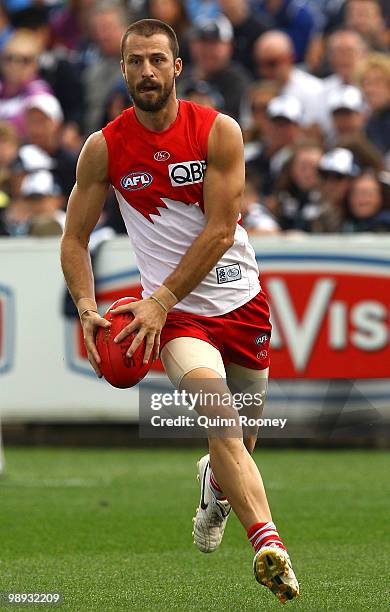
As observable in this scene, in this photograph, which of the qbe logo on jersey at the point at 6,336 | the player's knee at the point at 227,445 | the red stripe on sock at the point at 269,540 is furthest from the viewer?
the qbe logo on jersey at the point at 6,336

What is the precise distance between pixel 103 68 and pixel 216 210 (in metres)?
10.8

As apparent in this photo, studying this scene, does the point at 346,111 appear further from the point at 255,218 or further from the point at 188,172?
the point at 188,172

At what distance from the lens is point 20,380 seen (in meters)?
13.6

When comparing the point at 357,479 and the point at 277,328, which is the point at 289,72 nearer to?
the point at 277,328

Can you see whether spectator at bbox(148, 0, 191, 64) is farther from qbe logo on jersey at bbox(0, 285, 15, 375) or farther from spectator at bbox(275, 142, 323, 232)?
qbe logo on jersey at bbox(0, 285, 15, 375)

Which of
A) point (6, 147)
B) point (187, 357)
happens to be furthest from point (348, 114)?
point (187, 357)

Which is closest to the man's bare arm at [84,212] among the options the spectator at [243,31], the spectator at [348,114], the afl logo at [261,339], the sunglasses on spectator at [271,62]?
the afl logo at [261,339]

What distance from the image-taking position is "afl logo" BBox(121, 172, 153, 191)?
6609 millimetres

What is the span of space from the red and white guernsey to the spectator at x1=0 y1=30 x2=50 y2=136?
1025 cm

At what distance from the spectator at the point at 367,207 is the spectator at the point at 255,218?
0.71 metres

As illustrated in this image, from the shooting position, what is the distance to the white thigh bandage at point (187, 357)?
645 cm

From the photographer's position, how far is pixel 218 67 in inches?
628

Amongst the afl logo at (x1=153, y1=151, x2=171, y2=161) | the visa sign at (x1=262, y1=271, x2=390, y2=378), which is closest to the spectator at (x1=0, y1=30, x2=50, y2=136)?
the visa sign at (x1=262, y1=271, x2=390, y2=378)

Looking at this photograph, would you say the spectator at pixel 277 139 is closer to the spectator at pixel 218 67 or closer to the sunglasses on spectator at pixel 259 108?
the sunglasses on spectator at pixel 259 108
